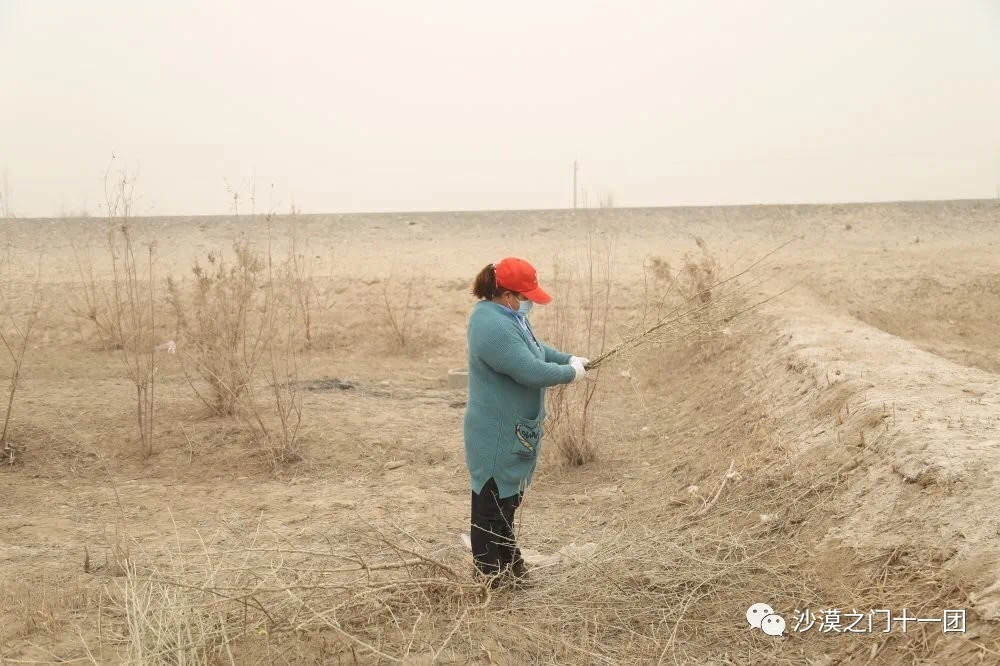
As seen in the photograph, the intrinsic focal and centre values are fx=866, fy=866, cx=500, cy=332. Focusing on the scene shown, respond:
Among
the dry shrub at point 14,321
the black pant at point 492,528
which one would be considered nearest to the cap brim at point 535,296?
the black pant at point 492,528

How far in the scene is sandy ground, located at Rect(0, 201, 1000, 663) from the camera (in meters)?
2.65

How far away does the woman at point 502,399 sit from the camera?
2.83m

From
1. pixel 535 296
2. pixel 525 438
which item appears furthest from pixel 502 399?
pixel 535 296

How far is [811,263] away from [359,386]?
20.9ft

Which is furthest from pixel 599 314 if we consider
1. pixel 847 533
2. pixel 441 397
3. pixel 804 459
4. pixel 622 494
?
pixel 847 533

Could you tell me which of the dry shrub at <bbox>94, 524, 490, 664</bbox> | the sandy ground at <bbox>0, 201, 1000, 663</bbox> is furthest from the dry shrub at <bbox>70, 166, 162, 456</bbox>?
the dry shrub at <bbox>94, 524, 490, 664</bbox>

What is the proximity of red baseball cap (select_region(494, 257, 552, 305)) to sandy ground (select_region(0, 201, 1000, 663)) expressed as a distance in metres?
1.09

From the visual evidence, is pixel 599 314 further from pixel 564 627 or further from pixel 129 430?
pixel 564 627

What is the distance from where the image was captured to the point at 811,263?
10953 millimetres

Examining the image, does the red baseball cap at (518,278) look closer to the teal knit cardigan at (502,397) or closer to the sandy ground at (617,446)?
the teal knit cardigan at (502,397)

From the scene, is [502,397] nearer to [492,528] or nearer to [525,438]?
[525,438]

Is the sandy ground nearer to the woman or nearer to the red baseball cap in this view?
the woman

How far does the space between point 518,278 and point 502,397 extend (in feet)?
1.32

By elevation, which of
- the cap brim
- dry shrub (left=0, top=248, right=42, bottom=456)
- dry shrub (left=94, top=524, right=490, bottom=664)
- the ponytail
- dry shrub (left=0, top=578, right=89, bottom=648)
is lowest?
dry shrub (left=0, top=578, right=89, bottom=648)
